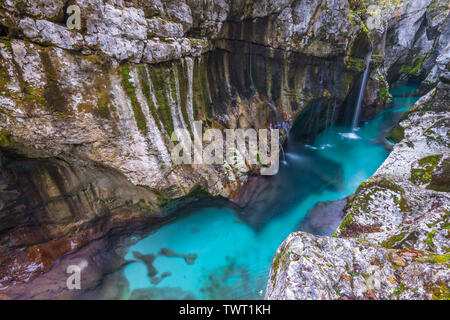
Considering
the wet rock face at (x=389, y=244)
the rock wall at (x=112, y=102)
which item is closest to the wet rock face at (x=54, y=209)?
the rock wall at (x=112, y=102)

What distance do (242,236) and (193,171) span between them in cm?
345

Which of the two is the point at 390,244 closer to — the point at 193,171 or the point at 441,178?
the point at 441,178

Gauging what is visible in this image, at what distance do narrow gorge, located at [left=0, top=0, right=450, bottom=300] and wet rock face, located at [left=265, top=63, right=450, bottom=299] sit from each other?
0.03 meters

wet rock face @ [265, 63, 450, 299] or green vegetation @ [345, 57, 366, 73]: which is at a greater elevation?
green vegetation @ [345, 57, 366, 73]

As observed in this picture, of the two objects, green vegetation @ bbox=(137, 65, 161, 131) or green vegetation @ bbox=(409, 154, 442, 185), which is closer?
green vegetation @ bbox=(137, 65, 161, 131)

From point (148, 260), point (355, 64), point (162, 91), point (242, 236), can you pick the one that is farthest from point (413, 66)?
point (148, 260)

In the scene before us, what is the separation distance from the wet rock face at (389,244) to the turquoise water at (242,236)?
2.93 meters

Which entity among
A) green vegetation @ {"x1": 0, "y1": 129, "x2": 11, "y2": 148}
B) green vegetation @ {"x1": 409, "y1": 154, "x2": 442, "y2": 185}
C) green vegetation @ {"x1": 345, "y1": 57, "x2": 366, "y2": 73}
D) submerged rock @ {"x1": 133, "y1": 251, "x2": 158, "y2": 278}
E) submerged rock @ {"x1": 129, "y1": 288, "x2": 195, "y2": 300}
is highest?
green vegetation @ {"x1": 345, "y1": 57, "x2": 366, "y2": 73}

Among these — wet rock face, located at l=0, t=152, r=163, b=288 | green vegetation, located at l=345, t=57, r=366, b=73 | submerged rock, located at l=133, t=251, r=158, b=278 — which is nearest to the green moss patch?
green vegetation, located at l=345, t=57, r=366, b=73

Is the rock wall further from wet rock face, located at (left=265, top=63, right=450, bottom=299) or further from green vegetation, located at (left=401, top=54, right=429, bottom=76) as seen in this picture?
green vegetation, located at (left=401, top=54, right=429, bottom=76)

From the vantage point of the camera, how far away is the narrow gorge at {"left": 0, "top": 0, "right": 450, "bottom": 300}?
197 inches

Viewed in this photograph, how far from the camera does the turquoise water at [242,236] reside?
24.9ft

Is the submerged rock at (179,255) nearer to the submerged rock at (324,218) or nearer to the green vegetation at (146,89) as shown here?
the submerged rock at (324,218)
